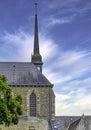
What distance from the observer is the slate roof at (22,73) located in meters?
86.4

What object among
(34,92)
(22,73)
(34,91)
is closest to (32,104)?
(34,92)

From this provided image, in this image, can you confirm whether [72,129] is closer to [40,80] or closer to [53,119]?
[53,119]

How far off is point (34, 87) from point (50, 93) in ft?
9.51

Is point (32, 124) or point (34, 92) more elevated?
point (34, 92)

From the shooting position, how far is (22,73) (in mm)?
87938

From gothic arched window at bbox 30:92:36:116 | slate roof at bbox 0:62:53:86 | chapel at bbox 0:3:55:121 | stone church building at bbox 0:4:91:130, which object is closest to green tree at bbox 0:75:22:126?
stone church building at bbox 0:4:91:130

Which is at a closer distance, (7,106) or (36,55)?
(7,106)

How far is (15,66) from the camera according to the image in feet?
294

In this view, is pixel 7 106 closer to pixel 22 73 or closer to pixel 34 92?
pixel 34 92

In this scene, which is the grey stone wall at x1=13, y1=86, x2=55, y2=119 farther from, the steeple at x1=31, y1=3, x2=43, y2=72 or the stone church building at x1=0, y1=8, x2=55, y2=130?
the steeple at x1=31, y1=3, x2=43, y2=72

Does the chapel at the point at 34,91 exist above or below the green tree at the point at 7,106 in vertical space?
above

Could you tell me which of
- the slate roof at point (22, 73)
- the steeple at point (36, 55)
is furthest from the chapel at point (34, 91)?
the steeple at point (36, 55)

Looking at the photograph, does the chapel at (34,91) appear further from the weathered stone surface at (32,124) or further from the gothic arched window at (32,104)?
the weathered stone surface at (32,124)

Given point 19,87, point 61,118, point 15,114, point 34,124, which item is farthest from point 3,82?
point 61,118
